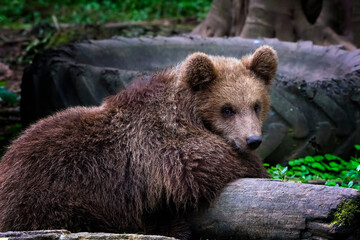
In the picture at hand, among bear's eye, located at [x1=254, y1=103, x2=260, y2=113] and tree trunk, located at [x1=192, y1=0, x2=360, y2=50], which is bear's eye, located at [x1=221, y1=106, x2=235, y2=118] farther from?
tree trunk, located at [x1=192, y1=0, x2=360, y2=50]

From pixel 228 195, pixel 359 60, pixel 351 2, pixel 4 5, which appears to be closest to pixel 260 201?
pixel 228 195

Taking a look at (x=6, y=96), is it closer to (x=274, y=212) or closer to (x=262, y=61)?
(x=262, y=61)

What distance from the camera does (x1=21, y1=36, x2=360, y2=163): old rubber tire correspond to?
725 centimetres

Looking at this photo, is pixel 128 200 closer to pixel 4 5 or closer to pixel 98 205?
pixel 98 205

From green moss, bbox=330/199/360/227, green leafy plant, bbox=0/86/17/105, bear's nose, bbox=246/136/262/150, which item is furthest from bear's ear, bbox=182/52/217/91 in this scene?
green leafy plant, bbox=0/86/17/105

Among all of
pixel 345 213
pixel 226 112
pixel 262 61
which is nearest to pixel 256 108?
pixel 226 112

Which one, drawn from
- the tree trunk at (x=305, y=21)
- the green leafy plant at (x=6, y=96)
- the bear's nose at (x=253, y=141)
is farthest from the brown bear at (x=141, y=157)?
the tree trunk at (x=305, y=21)

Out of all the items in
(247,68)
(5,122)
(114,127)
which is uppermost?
(247,68)

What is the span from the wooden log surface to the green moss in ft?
0.05

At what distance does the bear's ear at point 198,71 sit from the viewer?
5328 millimetres

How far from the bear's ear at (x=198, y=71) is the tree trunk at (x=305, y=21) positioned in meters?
4.73

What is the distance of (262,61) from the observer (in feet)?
18.6

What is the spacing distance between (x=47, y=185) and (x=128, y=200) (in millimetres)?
707

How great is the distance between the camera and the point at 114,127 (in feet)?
16.9
